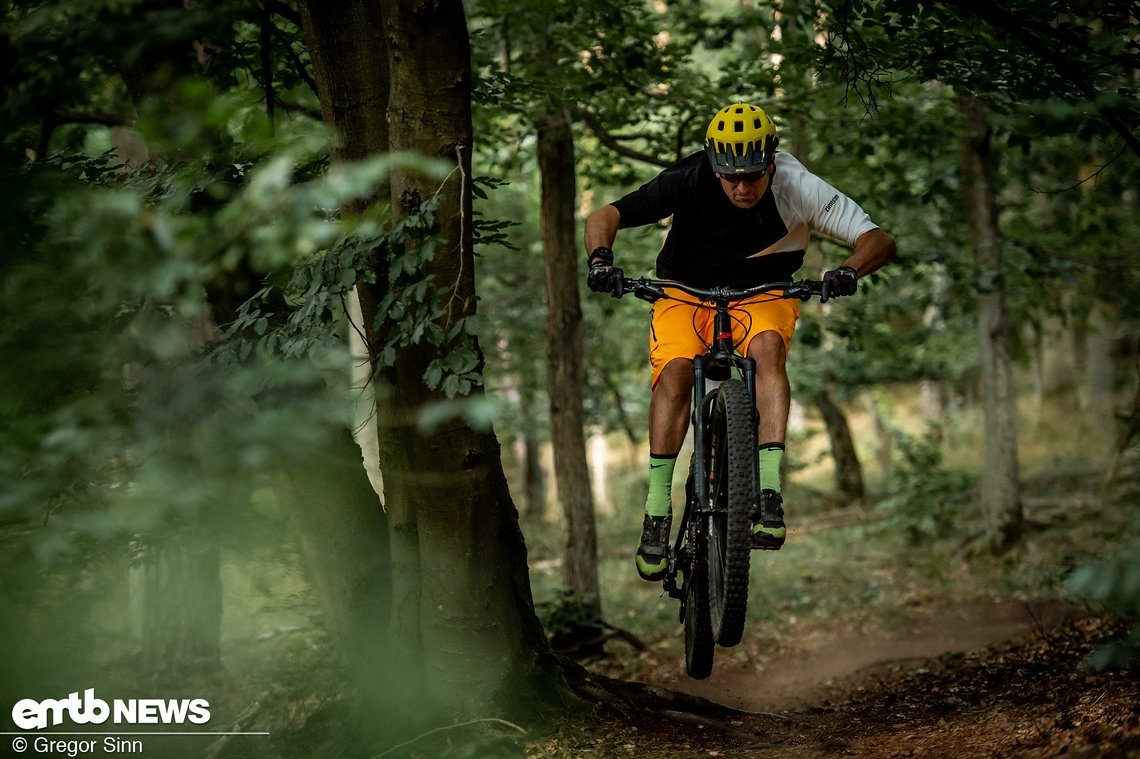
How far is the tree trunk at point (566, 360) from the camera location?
8.27 metres

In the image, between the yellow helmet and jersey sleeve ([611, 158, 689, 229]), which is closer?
the yellow helmet

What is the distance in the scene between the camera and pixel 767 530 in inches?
168

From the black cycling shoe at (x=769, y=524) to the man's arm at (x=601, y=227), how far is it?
139 cm

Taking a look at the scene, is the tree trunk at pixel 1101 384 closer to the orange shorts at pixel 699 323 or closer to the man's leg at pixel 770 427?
the orange shorts at pixel 699 323

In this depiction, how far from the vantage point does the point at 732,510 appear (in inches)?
168

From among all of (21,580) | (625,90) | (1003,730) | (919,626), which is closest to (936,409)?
(919,626)

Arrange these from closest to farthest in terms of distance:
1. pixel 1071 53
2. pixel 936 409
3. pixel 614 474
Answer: pixel 1071 53 → pixel 936 409 → pixel 614 474

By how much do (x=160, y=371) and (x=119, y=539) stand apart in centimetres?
162

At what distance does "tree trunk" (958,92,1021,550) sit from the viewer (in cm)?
1130

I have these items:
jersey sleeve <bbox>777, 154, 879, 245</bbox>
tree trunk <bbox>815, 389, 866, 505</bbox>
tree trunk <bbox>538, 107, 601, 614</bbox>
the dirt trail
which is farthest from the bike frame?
tree trunk <bbox>815, 389, 866, 505</bbox>

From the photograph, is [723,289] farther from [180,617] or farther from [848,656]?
[848,656]

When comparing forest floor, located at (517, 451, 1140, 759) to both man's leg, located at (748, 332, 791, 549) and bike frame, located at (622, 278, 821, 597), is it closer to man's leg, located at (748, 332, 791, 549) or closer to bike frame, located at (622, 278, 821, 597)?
bike frame, located at (622, 278, 821, 597)

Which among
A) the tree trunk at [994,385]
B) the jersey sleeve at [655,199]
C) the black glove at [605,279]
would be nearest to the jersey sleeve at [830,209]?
the jersey sleeve at [655,199]

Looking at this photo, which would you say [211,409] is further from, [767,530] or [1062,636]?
[1062,636]
